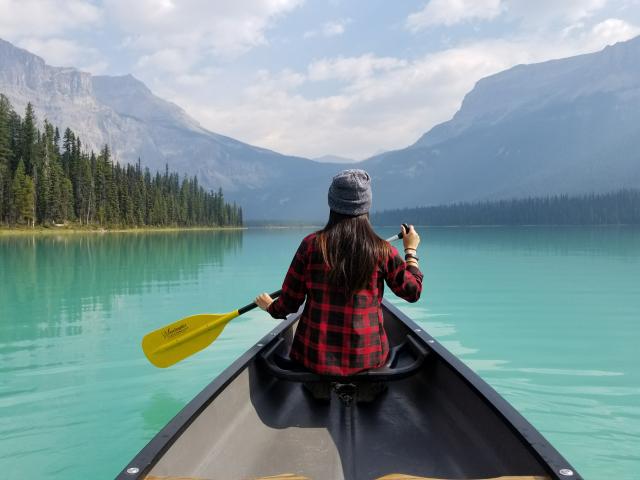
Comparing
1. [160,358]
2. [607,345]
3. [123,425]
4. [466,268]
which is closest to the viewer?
[160,358]

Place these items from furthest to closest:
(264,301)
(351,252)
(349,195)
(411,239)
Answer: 1. (264,301)
2. (411,239)
3. (349,195)
4. (351,252)

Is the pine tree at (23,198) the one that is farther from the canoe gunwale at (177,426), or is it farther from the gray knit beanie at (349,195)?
the gray knit beanie at (349,195)

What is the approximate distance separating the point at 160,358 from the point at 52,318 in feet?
29.9

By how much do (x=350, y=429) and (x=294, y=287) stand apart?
1293 mm

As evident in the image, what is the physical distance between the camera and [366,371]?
3.92m

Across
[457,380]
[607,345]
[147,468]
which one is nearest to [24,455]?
[147,468]

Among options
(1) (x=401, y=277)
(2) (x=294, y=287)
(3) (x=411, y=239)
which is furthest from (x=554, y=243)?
(2) (x=294, y=287)

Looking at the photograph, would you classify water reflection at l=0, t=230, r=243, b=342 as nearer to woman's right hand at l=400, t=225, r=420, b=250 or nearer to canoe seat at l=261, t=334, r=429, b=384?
canoe seat at l=261, t=334, r=429, b=384

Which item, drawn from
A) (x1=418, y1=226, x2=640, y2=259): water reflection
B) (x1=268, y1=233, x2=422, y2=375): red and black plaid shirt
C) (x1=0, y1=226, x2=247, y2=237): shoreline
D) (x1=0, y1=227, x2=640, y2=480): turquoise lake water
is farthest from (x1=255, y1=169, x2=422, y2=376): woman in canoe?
(x1=0, y1=226, x2=247, y2=237): shoreline

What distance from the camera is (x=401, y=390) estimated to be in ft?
15.6

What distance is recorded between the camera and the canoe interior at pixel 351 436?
3271 millimetres

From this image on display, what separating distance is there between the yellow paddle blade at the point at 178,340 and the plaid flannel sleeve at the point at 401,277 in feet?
9.26

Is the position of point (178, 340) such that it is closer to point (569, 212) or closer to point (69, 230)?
point (69, 230)

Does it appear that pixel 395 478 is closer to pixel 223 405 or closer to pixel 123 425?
pixel 223 405
